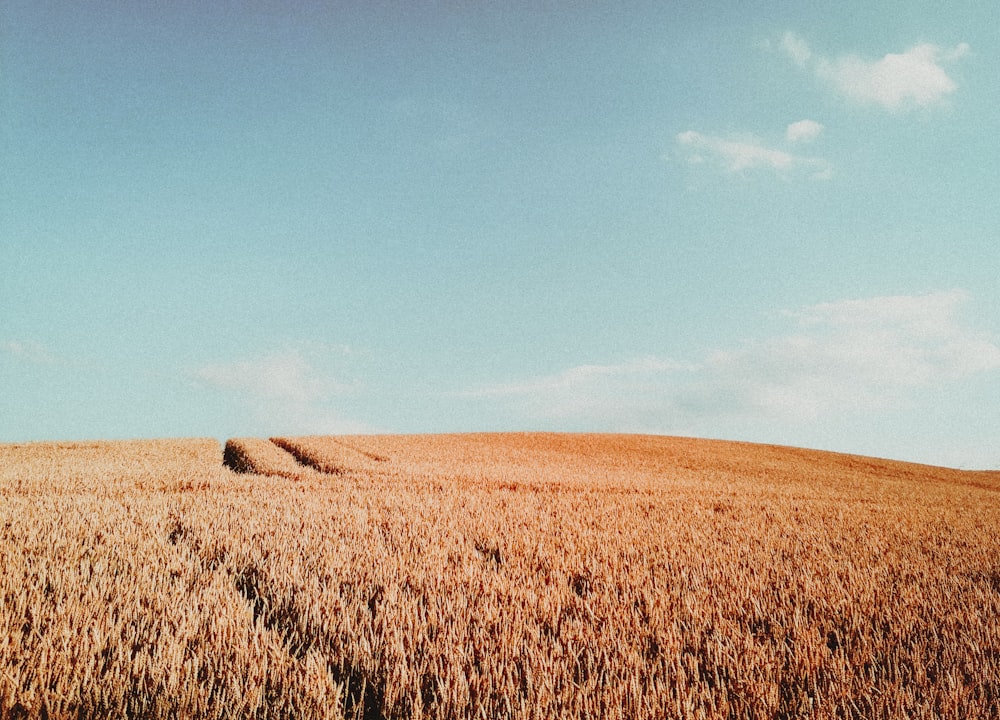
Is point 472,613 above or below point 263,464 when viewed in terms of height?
above

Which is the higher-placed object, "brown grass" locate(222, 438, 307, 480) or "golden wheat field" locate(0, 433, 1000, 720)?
"golden wheat field" locate(0, 433, 1000, 720)

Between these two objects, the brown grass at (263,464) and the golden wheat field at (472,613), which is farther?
the brown grass at (263,464)

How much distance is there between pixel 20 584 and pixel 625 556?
215 inches

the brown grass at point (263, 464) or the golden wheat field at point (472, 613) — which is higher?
→ the golden wheat field at point (472, 613)

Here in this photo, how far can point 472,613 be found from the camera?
153 inches

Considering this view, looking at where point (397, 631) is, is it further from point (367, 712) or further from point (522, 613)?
point (522, 613)

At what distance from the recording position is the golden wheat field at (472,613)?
2850 millimetres

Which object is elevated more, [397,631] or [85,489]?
[397,631]

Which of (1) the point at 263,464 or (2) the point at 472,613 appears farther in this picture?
(1) the point at 263,464

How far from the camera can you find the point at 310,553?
5625 mm

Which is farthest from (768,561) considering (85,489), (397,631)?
(85,489)

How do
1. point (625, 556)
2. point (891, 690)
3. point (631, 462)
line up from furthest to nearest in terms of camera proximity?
point (631, 462) < point (625, 556) < point (891, 690)

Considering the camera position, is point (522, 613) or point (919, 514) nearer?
point (522, 613)

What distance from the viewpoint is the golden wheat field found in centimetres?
285
